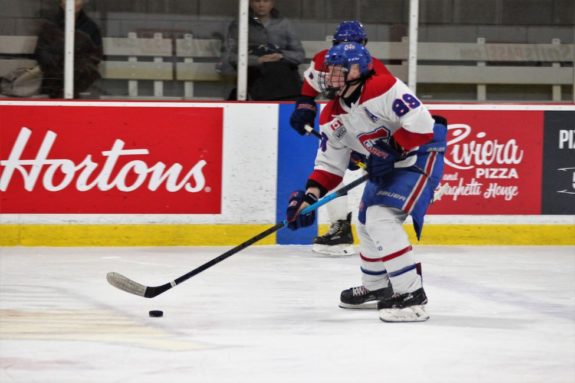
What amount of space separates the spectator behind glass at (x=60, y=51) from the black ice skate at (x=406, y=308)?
3.07 metres

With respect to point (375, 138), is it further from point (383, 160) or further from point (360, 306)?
point (360, 306)

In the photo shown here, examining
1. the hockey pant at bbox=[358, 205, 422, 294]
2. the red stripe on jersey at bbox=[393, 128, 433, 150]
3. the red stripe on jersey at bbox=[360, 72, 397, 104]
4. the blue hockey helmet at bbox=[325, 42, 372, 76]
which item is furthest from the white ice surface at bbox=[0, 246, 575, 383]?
the blue hockey helmet at bbox=[325, 42, 372, 76]

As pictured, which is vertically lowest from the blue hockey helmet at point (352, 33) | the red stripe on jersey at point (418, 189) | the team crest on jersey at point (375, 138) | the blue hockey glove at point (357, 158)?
the red stripe on jersey at point (418, 189)

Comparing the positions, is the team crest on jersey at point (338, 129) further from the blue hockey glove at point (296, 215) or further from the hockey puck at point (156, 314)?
the hockey puck at point (156, 314)

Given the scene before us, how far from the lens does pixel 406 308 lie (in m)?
4.79

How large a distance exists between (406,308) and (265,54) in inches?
118

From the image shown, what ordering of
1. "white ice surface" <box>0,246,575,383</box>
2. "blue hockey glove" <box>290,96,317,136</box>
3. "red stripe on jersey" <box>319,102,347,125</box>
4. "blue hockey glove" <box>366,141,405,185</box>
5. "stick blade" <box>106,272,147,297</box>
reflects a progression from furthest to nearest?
"blue hockey glove" <box>290,96,317,136</box> < "stick blade" <box>106,272,147,297</box> < "red stripe on jersey" <box>319,102,347,125</box> < "blue hockey glove" <box>366,141,405,185</box> < "white ice surface" <box>0,246,575,383</box>

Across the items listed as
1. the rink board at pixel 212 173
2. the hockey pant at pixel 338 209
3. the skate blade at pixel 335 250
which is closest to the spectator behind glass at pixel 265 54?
the rink board at pixel 212 173

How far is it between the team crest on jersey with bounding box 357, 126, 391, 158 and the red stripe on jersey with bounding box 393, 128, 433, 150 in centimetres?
9

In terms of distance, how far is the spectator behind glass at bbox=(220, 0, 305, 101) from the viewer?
24.2 feet

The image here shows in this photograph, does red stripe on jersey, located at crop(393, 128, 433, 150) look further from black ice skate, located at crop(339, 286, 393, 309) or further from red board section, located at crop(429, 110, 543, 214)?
red board section, located at crop(429, 110, 543, 214)

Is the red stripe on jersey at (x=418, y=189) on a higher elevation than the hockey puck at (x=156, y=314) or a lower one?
higher

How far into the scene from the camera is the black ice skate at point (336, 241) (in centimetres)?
688

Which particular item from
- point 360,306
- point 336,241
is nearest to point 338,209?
point 336,241
